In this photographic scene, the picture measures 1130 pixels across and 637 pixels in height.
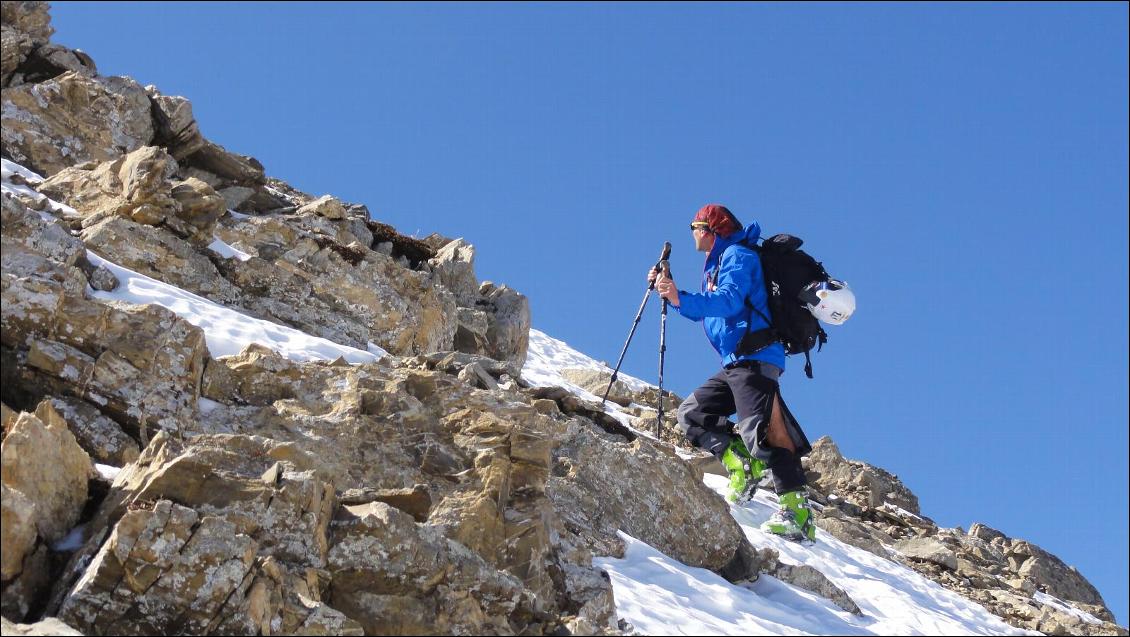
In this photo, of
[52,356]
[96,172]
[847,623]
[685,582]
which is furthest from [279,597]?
[96,172]

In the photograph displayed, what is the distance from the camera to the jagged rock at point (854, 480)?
2094 cm

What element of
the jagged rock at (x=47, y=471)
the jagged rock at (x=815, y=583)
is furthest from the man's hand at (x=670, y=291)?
the jagged rock at (x=47, y=471)

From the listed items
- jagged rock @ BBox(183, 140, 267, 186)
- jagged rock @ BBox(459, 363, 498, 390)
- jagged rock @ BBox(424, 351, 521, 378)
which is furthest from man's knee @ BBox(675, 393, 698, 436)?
jagged rock @ BBox(183, 140, 267, 186)

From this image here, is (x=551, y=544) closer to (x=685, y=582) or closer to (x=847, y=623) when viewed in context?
(x=685, y=582)

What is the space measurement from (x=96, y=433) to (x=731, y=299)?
6.41 meters

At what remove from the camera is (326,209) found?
793 inches

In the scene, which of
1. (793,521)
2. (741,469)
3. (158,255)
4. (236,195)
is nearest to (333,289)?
(158,255)

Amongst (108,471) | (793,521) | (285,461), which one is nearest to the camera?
(285,461)

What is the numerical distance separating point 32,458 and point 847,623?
7287mm

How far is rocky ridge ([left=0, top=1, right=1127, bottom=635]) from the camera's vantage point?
23.0 ft

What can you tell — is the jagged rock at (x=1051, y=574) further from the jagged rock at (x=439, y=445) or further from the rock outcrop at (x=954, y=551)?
the jagged rock at (x=439, y=445)

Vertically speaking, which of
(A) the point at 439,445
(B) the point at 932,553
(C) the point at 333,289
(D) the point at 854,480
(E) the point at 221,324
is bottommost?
(A) the point at 439,445

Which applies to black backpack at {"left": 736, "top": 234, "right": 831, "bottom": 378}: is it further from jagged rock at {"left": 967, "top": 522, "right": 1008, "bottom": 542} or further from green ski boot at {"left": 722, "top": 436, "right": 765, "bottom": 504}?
jagged rock at {"left": 967, "top": 522, "right": 1008, "bottom": 542}

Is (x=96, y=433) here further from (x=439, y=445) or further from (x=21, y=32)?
(x=21, y=32)
